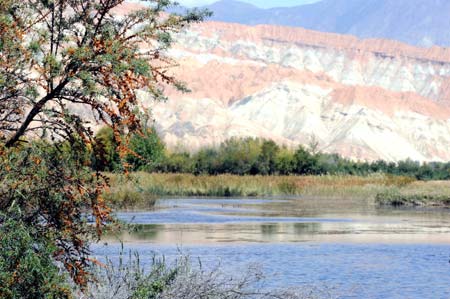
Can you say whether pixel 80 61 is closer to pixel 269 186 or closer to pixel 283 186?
pixel 283 186

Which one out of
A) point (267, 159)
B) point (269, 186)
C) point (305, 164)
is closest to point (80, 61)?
point (269, 186)

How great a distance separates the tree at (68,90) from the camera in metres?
10.7

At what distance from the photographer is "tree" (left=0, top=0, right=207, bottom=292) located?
1067cm

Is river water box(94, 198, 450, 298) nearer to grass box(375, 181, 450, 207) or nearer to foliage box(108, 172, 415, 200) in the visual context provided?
grass box(375, 181, 450, 207)

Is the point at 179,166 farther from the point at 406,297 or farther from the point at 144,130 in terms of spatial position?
the point at 144,130

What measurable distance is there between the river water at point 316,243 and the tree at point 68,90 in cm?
200

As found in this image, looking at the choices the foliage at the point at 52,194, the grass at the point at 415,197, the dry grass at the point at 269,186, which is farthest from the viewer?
the dry grass at the point at 269,186

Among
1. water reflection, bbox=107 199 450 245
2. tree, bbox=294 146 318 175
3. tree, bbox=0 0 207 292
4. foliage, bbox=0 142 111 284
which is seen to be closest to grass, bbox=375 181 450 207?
water reflection, bbox=107 199 450 245

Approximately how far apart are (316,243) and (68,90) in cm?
2053

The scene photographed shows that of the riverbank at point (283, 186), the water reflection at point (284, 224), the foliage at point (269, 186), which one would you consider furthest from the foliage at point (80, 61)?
the foliage at point (269, 186)

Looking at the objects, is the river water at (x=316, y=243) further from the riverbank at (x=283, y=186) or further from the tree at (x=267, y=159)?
the tree at (x=267, y=159)

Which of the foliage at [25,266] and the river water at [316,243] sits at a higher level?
the foliage at [25,266]

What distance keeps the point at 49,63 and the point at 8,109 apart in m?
1.05

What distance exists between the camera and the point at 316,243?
30625mm
